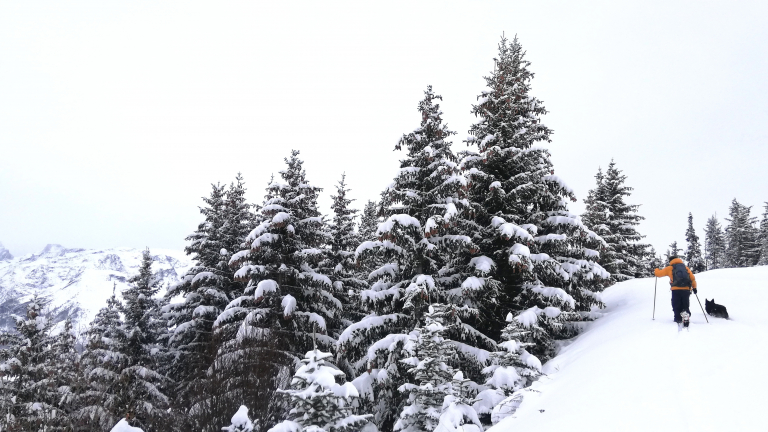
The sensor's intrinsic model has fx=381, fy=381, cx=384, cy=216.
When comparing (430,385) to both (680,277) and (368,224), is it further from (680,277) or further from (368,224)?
(368,224)

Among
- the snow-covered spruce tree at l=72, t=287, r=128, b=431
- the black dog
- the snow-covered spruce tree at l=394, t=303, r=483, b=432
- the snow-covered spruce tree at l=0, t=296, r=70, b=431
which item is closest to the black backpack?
the black dog

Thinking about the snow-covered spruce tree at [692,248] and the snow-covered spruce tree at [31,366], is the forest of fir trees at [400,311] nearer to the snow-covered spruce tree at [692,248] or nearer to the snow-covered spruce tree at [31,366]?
the snow-covered spruce tree at [31,366]

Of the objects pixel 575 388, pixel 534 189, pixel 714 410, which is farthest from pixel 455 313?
pixel 714 410

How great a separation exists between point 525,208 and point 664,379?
8.19m

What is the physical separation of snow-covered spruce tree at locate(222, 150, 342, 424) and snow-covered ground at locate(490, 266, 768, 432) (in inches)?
347

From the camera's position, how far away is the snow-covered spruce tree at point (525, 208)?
13.0m

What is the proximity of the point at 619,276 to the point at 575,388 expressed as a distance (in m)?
22.2

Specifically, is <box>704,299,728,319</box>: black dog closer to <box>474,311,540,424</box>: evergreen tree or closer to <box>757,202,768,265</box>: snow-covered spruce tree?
<box>474,311,540,424</box>: evergreen tree

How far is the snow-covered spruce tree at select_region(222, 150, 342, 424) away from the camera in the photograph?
44.8ft

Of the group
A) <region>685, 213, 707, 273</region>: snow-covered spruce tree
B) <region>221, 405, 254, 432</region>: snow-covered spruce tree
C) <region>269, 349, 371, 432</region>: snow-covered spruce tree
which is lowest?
<region>221, 405, 254, 432</region>: snow-covered spruce tree

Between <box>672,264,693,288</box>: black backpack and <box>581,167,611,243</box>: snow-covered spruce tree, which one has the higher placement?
<box>581,167,611,243</box>: snow-covered spruce tree

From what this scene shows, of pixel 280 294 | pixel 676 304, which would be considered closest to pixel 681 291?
pixel 676 304

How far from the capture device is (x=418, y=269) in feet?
41.5

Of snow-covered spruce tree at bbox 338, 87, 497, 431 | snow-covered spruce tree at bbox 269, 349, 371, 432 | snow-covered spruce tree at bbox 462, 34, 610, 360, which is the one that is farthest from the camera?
snow-covered spruce tree at bbox 462, 34, 610, 360
